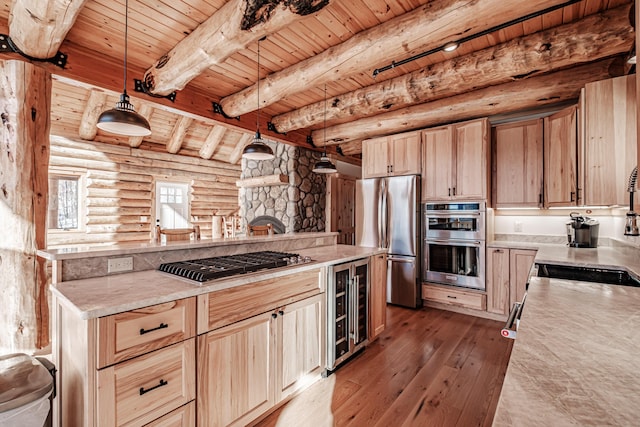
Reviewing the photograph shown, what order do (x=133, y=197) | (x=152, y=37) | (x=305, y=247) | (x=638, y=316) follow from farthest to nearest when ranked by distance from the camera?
1. (x=133, y=197)
2. (x=305, y=247)
3. (x=152, y=37)
4. (x=638, y=316)

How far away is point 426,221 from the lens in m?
4.21

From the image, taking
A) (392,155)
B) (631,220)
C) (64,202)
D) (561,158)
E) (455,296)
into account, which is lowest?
(455,296)

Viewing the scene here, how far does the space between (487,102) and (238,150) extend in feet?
18.8

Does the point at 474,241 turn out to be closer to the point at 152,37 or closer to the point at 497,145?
the point at 497,145

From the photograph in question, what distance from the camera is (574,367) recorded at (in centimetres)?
73

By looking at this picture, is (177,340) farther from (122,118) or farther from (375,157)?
(375,157)

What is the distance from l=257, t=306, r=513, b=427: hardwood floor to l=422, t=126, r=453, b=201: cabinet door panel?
1.77 metres

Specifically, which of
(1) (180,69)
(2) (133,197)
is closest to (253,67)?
(1) (180,69)

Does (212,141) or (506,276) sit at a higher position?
(212,141)

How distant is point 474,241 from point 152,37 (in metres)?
4.07

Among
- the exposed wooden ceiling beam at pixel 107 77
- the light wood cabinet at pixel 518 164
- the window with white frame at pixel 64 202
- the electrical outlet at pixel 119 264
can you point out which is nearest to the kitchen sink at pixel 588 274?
the light wood cabinet at pixel 518 164

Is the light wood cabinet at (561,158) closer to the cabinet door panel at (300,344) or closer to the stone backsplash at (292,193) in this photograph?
the cabinet door panel at (300,344)

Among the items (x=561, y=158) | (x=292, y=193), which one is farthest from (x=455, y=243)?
(x=292, y=193)

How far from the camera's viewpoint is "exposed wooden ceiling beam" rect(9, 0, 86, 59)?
203cm
